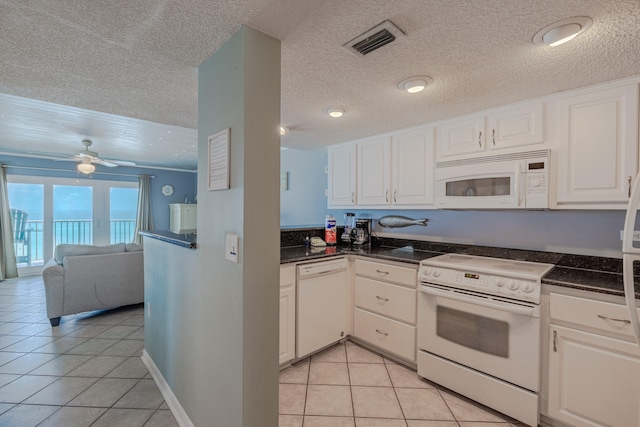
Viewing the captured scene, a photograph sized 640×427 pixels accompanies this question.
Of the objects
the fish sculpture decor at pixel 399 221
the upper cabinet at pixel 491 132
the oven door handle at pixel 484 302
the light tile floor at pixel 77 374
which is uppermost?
the upper cabinet at pixel 491 132

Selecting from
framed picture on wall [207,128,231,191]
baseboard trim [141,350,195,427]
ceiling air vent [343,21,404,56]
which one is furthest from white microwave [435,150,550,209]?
baseboard trim [141,350,195,427]

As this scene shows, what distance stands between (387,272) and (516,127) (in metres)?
1.49

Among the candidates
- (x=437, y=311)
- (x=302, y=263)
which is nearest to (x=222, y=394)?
(x=302, y=263)

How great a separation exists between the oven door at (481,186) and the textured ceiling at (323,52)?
0.48m

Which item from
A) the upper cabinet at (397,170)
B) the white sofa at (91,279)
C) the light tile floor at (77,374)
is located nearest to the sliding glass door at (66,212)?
the light tile floor at (77,374)

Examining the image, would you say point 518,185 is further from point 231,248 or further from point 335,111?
point 231,248

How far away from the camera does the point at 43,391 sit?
194cm

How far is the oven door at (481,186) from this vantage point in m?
1.94

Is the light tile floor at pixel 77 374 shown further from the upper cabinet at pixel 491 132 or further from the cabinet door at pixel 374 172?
the upper cabinet at pixel 491 132

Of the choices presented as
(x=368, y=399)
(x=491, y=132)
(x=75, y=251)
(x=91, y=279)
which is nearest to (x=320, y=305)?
(x=368, y=399)

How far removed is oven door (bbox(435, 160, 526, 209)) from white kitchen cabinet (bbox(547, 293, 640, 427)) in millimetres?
721

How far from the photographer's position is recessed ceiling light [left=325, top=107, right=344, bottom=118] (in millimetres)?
2143

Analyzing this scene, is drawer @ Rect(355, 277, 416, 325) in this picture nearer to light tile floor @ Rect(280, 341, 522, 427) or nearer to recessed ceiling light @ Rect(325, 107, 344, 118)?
light tile floor @ Rect(280, 341, 522, 427)

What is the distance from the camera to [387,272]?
2.38 metres
